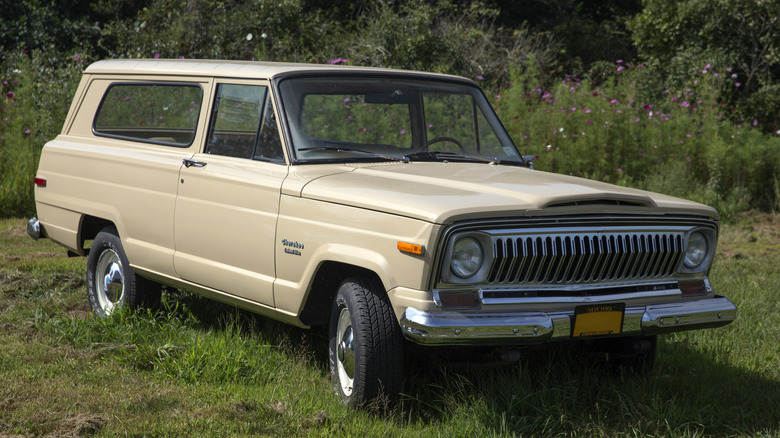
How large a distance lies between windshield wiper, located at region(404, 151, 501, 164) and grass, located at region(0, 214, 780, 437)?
1.18 meters

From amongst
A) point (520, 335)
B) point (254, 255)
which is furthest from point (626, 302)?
point (254, 255)

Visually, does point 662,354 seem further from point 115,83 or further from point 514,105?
point 514,105

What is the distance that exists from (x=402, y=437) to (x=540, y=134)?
7754mm

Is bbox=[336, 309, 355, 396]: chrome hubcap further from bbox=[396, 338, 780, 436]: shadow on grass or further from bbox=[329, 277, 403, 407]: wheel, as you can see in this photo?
bbox=[396, 338, 780, 436]: shadow on grass

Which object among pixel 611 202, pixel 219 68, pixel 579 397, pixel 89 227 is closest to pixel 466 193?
pixel 611 202

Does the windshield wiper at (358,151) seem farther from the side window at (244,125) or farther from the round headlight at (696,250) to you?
the round headlight at (696,250)

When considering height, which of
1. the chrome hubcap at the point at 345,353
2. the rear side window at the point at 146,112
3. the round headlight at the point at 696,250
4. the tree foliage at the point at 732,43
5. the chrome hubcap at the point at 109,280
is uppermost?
the tree foliage at the point at 732,43

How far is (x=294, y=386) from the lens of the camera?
4.47 m

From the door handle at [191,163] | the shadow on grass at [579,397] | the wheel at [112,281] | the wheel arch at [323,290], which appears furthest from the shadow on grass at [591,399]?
the wheel at [112,281]

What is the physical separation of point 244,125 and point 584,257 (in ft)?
6.91

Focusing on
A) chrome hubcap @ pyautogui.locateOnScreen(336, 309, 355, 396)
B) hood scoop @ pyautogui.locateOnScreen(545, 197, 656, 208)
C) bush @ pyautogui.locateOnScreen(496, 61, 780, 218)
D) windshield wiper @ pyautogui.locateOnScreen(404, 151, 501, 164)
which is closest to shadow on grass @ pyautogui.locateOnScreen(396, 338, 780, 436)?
chrome hubcap @ pyautogui.locateOnScreen(336, 309, 355, 396)

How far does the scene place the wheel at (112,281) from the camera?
571cm

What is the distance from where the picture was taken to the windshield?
4816 millimetres

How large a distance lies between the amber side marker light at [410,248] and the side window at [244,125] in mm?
1233
